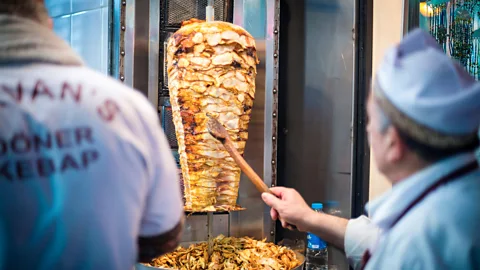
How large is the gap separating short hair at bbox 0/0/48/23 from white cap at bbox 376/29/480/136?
0.67 meters

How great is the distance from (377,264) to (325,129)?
1825 millimetres

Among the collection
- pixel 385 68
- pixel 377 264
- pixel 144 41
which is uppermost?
pixel 144 41

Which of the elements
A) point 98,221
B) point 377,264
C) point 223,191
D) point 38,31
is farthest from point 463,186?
point 223,191

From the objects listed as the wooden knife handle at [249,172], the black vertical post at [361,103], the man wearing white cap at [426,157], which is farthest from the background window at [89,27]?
the man wearing white cap at [426,157]

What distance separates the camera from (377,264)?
3.23 ft

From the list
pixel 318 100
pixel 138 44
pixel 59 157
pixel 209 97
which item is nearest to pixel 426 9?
pixel 318 100

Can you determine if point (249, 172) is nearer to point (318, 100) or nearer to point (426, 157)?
point (426, 157)

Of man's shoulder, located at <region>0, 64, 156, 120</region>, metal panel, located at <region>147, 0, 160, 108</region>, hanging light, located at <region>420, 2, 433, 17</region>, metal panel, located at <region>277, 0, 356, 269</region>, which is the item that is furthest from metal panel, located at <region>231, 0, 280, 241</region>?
man's shoulder, located at <region>0, 64, 156, 120</region>

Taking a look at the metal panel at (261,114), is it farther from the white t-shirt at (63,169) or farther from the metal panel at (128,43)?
the white t-shirt at (63,169)

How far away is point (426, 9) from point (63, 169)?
174 centimetres

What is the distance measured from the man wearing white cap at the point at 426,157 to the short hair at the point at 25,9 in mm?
667

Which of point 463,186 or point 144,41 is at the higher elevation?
point 144,41

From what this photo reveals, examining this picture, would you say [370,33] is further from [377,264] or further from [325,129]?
[377,264]

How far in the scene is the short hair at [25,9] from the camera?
92cm
